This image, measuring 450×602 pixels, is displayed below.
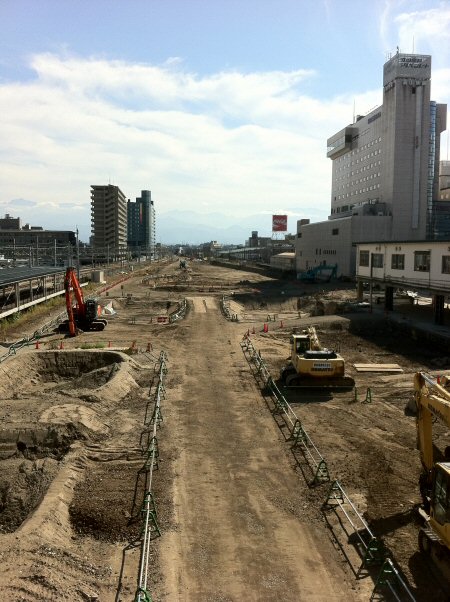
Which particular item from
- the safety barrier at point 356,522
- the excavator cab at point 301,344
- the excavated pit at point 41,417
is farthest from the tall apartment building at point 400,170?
the safety barrier at point 356,522

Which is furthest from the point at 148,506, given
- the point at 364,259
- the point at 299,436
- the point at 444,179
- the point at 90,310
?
the point at 444,179

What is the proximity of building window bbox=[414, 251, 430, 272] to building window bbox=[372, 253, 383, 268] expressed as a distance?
6758 mm

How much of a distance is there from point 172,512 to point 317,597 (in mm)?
4469

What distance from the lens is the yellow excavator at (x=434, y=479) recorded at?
9.87m

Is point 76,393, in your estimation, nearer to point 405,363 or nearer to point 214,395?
point 214,395

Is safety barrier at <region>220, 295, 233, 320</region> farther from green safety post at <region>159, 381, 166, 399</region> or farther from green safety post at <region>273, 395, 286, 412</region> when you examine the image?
green safety post at <region>273, 395, 286, 412</region>

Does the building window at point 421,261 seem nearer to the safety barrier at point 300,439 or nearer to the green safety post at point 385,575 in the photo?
the safety barrier at point 300,439

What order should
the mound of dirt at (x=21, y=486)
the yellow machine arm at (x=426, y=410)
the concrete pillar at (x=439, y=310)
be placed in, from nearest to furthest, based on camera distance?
the yellow machine arm at (x=426, y=410) → the mound of dirt at (x=21, y=486) → the concrete pillar at (x=439, y=310)

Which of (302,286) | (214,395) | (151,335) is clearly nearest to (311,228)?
(302,286)

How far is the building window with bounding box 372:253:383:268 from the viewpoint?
5009 centimetres

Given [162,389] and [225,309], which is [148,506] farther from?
[225,309]

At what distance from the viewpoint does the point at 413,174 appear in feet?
262

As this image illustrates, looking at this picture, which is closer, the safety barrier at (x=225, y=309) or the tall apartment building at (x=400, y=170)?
the safety barrier at (x=225, y=309)

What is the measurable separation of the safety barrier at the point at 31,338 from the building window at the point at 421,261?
30.5m
